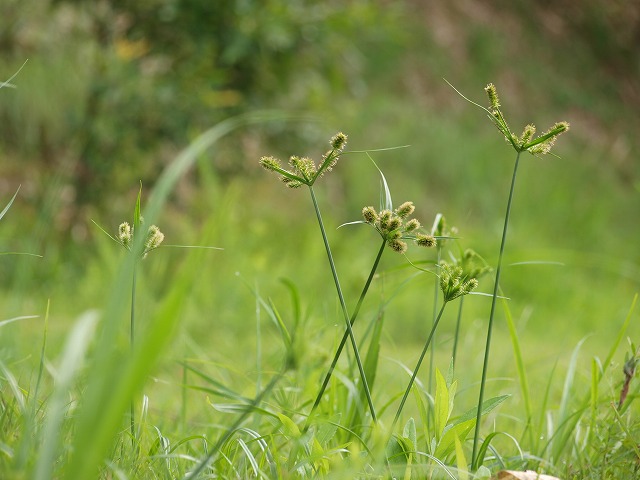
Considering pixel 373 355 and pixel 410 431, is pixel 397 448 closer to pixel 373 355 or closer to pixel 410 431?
pixel 410 431

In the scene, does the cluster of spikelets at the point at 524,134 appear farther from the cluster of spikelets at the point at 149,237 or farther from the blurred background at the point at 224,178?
the blurred background at the point at 224,178

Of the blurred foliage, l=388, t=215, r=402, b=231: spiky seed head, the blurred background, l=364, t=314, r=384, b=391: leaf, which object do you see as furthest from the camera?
the blurred foliage

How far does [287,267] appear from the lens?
395 cm

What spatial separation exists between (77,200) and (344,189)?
2.43 metres

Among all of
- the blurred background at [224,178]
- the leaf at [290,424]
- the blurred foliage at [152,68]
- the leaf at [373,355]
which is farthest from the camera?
the blurred foliage at [152,68]

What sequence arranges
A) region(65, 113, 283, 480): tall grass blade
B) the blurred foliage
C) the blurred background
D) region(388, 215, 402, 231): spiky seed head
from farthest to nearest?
the blurred foliage, the blurred background, region(388, 215, 402, 231): spiky seed head, region(65, 113, 283, 480): tall grass blade

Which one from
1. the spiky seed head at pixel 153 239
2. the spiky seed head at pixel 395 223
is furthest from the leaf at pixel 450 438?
the spiky seed head at pixel 153 239

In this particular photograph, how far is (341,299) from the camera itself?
2.77ft

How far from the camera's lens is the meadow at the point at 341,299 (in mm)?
812

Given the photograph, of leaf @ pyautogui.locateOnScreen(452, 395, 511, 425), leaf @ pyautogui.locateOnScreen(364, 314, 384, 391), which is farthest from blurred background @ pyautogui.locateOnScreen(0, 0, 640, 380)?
leaf @ pyautogui.locateOnScreen(452, 395, 511, 425)

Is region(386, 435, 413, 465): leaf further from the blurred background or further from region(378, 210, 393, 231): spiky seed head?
the blurred background

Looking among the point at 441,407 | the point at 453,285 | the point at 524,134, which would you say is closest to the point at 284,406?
the point at 441,407

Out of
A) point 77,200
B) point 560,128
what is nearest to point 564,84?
point 77,200

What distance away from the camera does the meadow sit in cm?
81
